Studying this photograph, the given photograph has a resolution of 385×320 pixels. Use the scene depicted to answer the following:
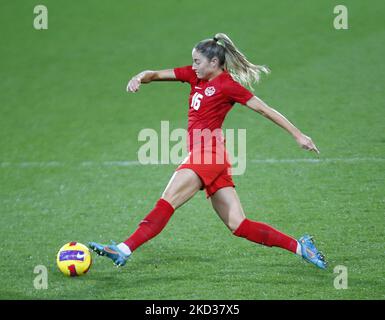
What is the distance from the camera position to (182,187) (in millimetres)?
6492

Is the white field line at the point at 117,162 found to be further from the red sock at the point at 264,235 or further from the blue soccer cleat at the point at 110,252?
the blue soccer cleat at the point at 110,252

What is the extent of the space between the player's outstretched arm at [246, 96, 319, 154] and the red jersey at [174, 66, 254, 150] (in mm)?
149

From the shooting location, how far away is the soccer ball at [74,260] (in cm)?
Answer: 678

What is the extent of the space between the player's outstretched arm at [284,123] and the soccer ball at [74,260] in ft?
6.66

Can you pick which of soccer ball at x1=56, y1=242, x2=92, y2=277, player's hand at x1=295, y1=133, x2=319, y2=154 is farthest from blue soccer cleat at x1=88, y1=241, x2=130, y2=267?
player's hand at x1=295, y1=133, x2=319, y2=154

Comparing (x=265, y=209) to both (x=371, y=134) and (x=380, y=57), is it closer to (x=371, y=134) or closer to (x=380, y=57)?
(x=371, y=134)

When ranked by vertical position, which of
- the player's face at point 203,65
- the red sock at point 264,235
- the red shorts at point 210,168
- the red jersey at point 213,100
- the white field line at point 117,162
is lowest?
the red sock at point 264,235

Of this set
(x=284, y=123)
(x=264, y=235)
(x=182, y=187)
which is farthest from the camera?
(x=264, y=235)

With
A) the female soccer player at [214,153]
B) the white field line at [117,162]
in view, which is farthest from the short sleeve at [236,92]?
the white field line at [117,162]

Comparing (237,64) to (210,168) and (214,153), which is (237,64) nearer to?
(214,153)

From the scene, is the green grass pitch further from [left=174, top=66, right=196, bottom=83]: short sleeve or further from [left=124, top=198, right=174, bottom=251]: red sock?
[left=174, top=66, right=196, bottom=83]: short sleeve

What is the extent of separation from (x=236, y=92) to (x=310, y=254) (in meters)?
1.61

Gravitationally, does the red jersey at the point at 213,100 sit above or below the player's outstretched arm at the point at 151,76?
below

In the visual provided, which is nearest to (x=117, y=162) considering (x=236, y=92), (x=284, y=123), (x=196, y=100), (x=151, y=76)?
(x=151, y=76)
